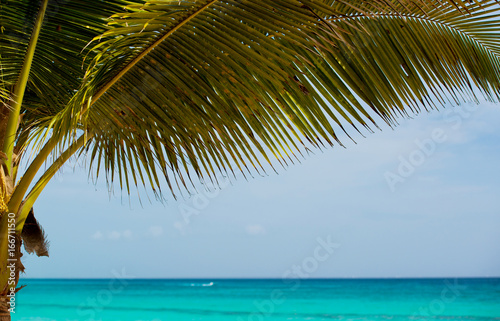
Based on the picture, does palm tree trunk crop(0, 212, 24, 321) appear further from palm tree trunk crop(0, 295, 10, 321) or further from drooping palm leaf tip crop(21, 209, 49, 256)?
drooping palm leaf tip crop(21, 209, 49, 256)

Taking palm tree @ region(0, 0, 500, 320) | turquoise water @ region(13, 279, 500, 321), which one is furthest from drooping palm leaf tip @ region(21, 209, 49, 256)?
turquoise water @ region(13, 279, 500, 321)

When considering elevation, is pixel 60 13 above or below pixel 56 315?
above

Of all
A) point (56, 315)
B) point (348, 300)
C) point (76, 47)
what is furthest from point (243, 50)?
point (348, 300)

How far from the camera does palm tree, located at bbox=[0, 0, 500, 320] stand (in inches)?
65.6

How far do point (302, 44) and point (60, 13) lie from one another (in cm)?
112

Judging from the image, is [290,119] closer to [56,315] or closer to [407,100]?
[407,100]

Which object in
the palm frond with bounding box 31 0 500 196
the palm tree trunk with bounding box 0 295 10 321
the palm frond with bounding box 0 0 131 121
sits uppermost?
the palm frond with bounding box 0 0 131 121

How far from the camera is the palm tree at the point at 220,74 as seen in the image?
5.46 feet

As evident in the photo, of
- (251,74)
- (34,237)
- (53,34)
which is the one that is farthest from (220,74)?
(34,237)

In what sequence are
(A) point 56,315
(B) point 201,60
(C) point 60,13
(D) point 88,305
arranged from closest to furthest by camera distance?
(B) point 201,60 → (C) point 60,13 → (A) point 56,315 → (D) point 88,305

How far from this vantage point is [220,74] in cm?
174

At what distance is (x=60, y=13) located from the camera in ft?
6.94

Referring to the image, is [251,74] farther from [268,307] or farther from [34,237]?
[268,307]

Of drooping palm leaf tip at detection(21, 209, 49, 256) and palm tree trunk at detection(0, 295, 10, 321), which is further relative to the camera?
drooping palm leaf tip at detection(21, 209, 49, 256)
